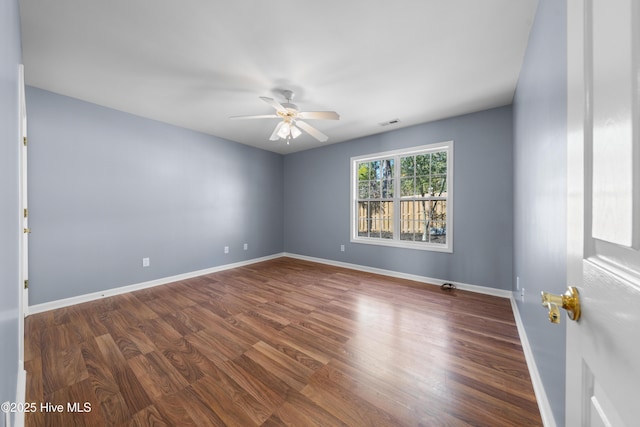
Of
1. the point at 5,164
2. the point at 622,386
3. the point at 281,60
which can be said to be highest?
the point at 281,60

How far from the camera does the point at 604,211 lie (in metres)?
0.41

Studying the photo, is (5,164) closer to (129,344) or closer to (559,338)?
(129,344)

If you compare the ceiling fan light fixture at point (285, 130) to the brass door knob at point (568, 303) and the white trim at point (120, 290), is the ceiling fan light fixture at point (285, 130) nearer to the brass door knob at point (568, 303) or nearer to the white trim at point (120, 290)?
the brass door knob at point (568, 303)

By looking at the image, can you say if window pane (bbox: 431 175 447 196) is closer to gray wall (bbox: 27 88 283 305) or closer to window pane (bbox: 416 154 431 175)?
window pane (bbox: 416 154 431 175)

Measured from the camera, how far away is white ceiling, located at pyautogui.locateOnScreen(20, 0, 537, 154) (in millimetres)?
1604

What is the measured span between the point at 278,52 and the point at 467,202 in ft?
9.80

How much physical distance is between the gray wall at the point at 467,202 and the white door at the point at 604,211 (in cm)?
301

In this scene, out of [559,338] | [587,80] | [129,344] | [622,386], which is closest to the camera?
[622,386]

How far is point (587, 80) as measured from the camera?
47cm

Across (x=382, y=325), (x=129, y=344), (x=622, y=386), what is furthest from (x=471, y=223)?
(x=129, y=344)

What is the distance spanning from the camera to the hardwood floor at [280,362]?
4.41 feet

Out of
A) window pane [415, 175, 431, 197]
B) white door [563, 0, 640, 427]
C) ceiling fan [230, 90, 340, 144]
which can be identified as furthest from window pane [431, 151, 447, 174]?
white door [563, 0, 640, 427]

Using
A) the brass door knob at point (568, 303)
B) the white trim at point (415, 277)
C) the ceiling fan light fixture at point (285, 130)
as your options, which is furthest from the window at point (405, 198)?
the brass door knob at point (568, 303)

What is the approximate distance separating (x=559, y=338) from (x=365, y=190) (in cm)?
355
